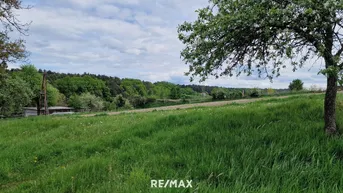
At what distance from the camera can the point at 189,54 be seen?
5031mm

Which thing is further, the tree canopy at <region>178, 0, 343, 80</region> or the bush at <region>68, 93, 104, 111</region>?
the bush at <region>68, 93, 104, 111</region>

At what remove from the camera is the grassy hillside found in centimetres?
317

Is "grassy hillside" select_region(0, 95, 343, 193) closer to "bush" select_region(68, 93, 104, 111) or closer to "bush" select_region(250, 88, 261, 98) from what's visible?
"bush" select_region(250, 88, 261, 98)

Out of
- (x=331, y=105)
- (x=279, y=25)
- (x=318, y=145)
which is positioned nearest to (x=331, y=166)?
(x=318, y=145)

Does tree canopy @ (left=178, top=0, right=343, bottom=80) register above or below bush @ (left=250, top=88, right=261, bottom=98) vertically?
above

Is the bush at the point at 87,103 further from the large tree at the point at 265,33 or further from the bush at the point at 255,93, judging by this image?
the large tree at the point at 265,33

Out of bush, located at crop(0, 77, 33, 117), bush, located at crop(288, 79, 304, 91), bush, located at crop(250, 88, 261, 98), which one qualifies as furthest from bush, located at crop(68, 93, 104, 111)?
bush, located at crop(288, 79, 304, 91)

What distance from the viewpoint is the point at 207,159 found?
3.85 metres

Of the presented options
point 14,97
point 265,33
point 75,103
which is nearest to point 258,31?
point 265,33

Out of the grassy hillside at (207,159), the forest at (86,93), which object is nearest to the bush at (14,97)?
the forest at (86,93)

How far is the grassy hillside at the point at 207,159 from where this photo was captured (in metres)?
3.17

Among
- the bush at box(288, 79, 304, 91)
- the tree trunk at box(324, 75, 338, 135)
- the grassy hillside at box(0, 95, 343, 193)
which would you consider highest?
the bush at box(288, 79, 304, 91)

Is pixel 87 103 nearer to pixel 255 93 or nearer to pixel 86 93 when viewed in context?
pixel 86 93

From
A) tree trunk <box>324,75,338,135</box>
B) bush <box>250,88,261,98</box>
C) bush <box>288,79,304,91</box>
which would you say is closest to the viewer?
tree trunk <box>324,75,338,135</box>
